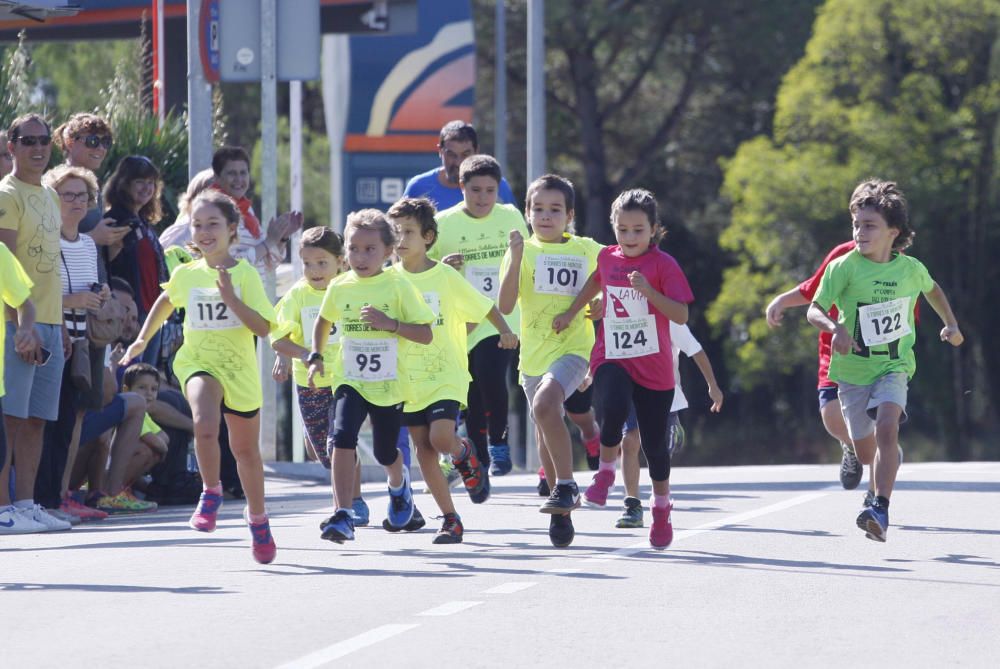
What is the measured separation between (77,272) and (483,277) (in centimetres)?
242

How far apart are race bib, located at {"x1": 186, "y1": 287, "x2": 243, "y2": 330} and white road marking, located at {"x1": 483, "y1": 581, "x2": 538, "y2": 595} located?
1.95 meters

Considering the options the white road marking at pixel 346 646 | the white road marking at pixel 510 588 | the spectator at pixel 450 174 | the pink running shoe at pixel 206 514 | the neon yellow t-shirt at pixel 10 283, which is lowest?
the white road marking at pixel 346 646

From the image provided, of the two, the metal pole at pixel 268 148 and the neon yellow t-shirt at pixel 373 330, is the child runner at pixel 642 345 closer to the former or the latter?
the neon yellow t-shirt at pixel 373 330

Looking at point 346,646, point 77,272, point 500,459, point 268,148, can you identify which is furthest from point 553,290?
point 268,148

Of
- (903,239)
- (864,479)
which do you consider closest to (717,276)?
(864,479)

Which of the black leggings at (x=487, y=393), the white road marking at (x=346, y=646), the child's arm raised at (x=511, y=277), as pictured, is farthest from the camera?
the black leggings at (x=487, y=393)

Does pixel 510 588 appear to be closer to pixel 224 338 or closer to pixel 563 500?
pixel 563 500

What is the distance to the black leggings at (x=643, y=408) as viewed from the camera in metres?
10.5

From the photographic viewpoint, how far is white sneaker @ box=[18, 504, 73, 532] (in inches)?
464

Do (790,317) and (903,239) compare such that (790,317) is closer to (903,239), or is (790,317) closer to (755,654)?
(903,239)

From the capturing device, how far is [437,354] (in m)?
10.6

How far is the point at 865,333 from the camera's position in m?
11.0

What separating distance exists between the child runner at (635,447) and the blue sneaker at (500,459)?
1.08 metres

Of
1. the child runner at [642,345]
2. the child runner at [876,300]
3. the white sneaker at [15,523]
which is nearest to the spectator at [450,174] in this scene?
the child runner at [642,345]
